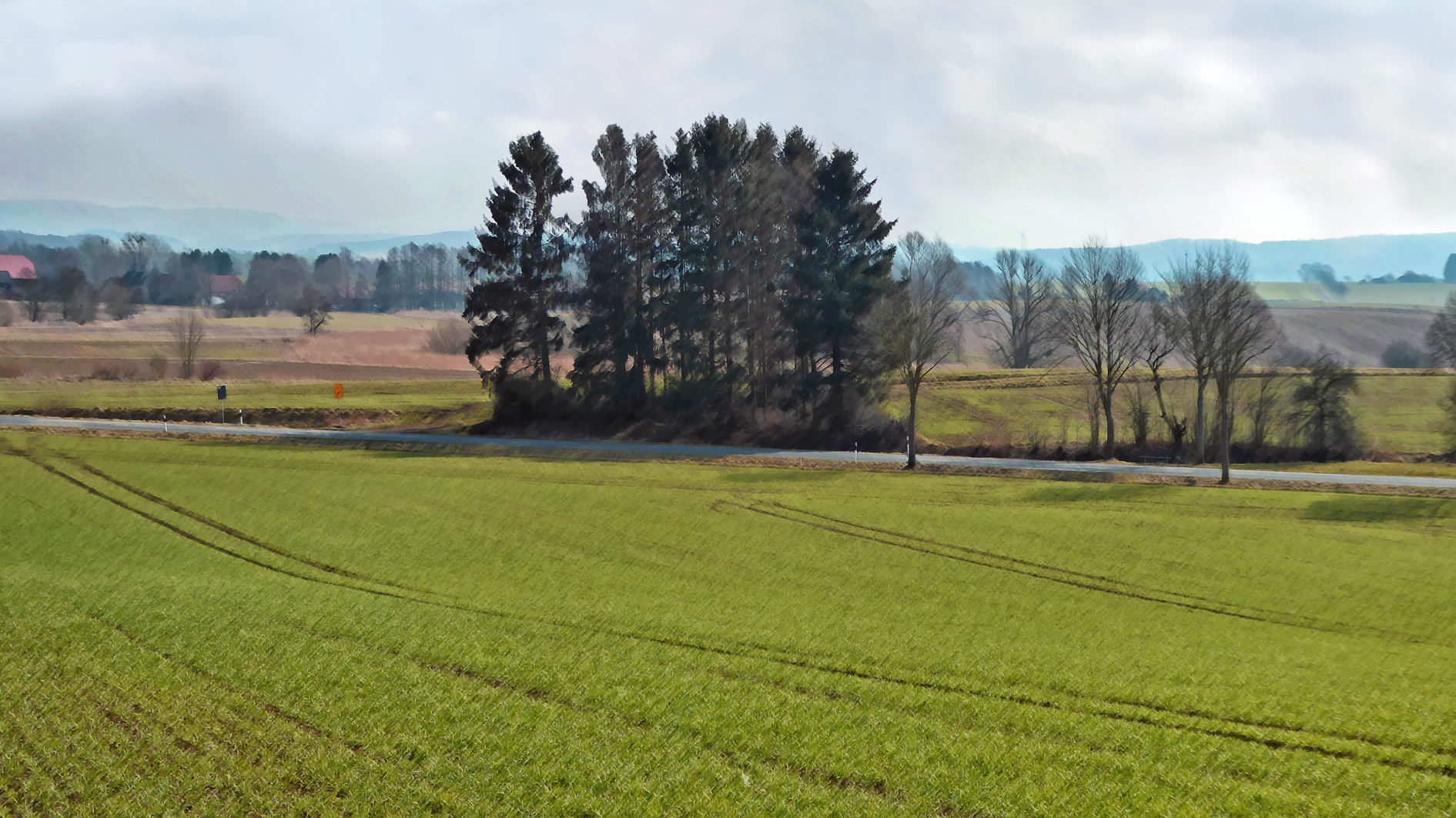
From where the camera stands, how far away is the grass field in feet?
40.7

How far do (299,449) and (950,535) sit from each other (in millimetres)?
33518

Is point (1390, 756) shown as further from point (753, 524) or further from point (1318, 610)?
point (753, 524)

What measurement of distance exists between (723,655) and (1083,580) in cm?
1221

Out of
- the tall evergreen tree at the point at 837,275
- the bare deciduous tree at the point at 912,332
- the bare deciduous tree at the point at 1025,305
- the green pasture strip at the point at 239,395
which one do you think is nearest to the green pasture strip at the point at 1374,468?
the bare deciduous tree at the point at 912,332

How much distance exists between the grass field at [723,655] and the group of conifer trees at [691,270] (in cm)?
2270

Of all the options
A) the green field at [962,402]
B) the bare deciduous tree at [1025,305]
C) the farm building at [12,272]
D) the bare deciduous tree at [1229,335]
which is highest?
the farm building at [12,272]

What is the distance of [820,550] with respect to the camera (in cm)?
2892

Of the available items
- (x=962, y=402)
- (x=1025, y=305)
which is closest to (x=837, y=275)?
(x=962, y=402)

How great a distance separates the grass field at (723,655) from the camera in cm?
1240

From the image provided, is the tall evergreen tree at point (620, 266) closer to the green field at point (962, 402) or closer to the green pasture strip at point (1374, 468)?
the green field at point (962, 402)

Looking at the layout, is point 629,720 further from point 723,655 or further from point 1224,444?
point 1224,444

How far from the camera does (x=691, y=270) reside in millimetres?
58688

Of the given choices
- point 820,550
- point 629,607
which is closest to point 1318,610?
point 820,550

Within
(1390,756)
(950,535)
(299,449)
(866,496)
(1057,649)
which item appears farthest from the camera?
(299,449)
